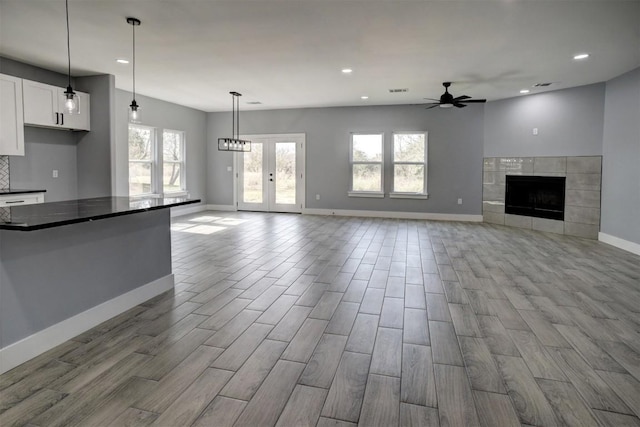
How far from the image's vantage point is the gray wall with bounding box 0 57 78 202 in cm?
559

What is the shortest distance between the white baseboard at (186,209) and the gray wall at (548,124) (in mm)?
7380

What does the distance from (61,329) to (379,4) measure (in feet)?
12.4

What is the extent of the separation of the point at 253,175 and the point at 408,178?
4.17 metres

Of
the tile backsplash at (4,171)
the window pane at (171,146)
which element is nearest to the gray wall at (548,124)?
the window pane at (171,146)

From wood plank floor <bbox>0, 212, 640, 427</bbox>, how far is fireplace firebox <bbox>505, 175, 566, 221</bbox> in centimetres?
285

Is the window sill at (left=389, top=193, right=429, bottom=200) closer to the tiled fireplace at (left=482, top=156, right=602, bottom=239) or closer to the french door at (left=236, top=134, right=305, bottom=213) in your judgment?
the tiled fireplace at (left=482, top=156, right=602, bottom=239)

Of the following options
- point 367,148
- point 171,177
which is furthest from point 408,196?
point 171,177

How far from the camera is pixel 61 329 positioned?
2629 mm

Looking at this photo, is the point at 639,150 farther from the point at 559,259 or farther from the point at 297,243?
the point at 297,243

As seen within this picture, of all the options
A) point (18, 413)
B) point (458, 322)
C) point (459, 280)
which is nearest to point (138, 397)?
point (18, 413)

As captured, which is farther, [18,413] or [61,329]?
[61,329]

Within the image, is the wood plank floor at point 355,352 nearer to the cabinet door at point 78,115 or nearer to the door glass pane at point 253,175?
the cabinet door at point 78,115

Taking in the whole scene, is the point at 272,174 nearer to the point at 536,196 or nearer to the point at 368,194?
the point at 368,194

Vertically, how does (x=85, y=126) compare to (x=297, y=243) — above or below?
above
